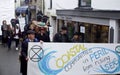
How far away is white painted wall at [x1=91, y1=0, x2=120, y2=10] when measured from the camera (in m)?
12.5

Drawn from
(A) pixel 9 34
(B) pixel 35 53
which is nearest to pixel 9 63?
(B) pixel 35 53

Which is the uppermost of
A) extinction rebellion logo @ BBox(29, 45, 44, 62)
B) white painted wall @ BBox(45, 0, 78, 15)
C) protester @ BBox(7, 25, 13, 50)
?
white painted wall @ BBox(45, 0, 78, 15)

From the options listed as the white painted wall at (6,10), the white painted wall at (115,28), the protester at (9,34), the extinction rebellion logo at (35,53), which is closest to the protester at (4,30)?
the protester at (9,34)

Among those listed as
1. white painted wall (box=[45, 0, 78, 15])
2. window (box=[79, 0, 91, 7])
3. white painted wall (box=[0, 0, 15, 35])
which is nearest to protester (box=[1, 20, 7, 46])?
white painted wall (box=[0, 0, 15, 35])

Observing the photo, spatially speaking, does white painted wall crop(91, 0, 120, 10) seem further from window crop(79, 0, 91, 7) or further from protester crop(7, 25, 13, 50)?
protester crop(7, 25, 13, 50)

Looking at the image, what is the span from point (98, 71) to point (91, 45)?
710 millimetres

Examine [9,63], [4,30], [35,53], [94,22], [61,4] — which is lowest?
[9,63]

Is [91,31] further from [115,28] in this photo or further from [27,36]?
[27,36]

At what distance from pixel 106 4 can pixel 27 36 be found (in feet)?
12.8

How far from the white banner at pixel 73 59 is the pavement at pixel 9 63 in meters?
3.50

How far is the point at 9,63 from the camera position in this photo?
608 inches

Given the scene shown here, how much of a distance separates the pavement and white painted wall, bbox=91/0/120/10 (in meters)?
3.70

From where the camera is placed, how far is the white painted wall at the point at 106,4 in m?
12.5

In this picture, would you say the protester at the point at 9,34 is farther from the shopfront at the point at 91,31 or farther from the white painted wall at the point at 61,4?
the shopfront at the point at 91,31
